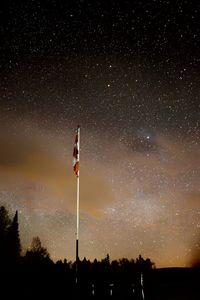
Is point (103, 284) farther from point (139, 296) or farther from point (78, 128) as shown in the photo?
point (78, 128)

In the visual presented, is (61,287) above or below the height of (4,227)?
below

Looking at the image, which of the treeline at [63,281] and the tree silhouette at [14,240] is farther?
the tree silhouette at [14,240]

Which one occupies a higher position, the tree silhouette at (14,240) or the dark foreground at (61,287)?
the tree silhouette at (14,240)

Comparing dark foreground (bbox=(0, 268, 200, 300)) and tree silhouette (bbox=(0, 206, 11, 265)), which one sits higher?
tree silhouette (bbox=(0, 206, 11, 265))

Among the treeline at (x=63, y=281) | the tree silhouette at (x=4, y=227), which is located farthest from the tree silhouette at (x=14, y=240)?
the treeline at (x=63, y=281)

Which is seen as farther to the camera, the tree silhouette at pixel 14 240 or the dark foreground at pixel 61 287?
the tree silhouette at pixel 14 240

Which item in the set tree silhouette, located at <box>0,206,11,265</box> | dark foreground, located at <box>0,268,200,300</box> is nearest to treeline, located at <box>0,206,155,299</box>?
dark foreground, located at <box>0,268,200,300</box>

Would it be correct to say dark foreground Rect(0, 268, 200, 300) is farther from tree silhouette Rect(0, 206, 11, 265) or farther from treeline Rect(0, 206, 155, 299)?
tree silhouette Rect(0, 206, 11, 265)

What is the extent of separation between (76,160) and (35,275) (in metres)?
10.6

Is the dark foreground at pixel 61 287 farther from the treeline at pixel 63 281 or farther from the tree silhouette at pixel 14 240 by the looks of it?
the tree silhouette at pixel 14 240

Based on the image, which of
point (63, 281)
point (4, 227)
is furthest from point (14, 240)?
point (63, 281)

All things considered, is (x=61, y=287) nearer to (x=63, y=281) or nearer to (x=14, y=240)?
(x=63, y=281)

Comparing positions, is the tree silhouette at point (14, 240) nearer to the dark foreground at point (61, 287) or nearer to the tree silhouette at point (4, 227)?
the tree silhouette at point (4, 227)

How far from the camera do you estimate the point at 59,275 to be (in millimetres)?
19750
